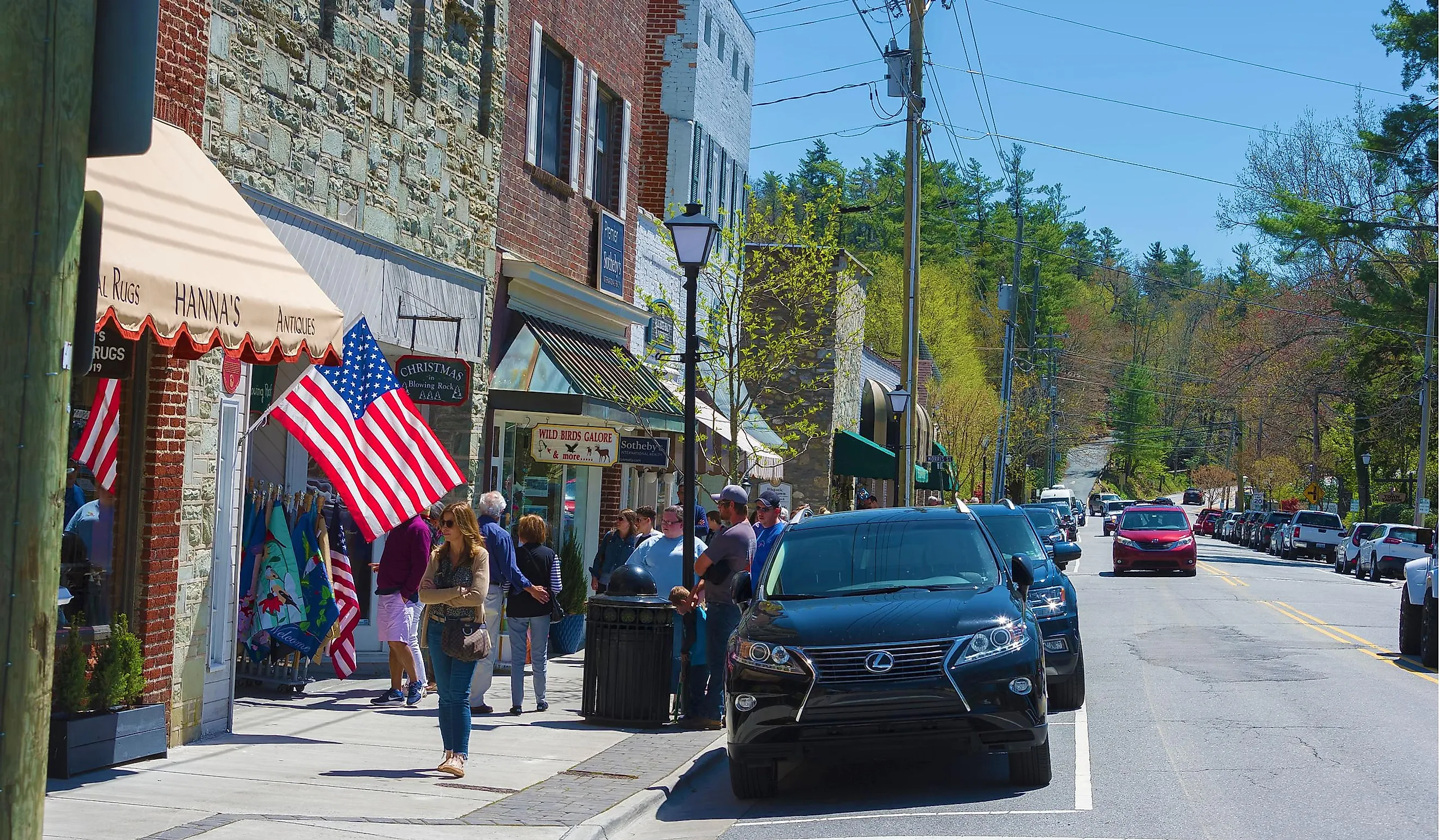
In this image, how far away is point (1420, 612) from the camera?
687 inches

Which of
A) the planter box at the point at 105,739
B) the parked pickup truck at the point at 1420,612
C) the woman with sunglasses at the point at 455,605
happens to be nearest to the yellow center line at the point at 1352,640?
the parked pickup truck at the point at 1420,612

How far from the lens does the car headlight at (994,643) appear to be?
8.74 metres

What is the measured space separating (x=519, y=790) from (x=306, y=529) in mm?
4475

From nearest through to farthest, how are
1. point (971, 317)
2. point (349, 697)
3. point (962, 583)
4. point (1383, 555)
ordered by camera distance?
point (962, 583), point (349, 697), point (1383, 555), point (971, 317)

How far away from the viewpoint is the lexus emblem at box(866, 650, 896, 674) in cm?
865

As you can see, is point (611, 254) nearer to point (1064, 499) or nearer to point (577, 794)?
point (577, 794)

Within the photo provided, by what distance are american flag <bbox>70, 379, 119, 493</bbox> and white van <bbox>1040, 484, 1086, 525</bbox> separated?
62.5m

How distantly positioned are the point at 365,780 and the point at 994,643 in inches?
155

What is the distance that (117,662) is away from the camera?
9297 millimetres

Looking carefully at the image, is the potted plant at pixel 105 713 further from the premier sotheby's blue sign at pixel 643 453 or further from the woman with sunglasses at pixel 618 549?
the premier sotheby's blue sign at pixel 643 453

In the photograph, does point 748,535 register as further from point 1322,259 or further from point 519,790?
point 1322,259

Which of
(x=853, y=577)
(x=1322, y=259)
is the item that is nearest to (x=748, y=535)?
(x=853, y=577)

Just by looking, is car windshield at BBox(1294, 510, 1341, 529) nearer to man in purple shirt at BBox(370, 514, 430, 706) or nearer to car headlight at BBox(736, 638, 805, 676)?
man in purple shirt at BBox(370, 514, 430, 706)

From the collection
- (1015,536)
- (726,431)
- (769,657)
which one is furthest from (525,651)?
(726,431)
